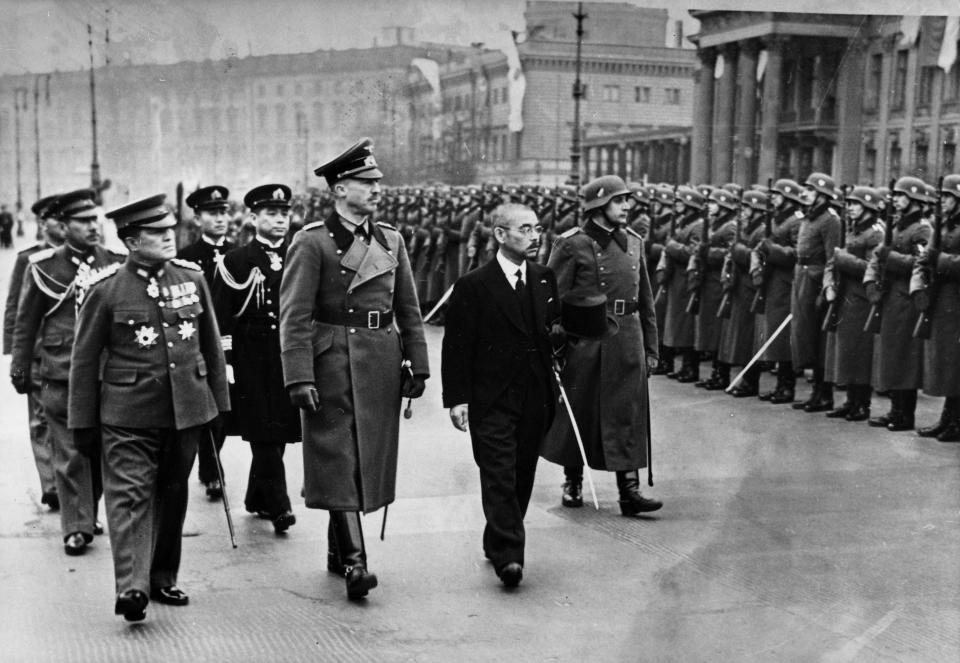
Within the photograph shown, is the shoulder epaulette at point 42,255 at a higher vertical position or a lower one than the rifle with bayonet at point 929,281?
higher

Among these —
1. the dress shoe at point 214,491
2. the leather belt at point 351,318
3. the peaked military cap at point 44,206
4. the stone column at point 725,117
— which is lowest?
the dress shoe at point 214,491

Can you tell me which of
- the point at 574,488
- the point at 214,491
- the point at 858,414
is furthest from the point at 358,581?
the point at 858,414

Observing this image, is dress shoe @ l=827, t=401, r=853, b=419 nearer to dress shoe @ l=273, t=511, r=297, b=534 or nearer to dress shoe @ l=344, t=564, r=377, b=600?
dress shoe @ l=273, t=511, r=297, b=534

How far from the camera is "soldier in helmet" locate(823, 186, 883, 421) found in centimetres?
1098

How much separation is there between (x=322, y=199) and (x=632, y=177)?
129 inches

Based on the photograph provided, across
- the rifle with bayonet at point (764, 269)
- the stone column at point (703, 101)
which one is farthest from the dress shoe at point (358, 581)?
the rifle with bayonet at point (764, 269)

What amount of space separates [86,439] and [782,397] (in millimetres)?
7776

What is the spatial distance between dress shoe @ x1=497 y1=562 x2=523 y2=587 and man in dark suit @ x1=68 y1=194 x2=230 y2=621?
1458 millimetres

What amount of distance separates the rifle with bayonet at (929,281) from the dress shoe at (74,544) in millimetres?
6535

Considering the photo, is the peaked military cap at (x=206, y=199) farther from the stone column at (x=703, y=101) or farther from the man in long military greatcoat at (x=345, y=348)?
the stone column at (x=703, y=101)

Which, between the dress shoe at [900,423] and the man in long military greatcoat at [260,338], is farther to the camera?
the dress shoe at [900,423]

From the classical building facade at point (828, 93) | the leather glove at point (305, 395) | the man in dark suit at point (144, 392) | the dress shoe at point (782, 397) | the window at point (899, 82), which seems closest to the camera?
the man in dark suit at point (144, 392)

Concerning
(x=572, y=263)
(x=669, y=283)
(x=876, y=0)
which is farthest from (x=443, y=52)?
(x=669, y=283)

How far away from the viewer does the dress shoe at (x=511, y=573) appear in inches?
238
